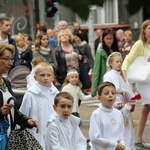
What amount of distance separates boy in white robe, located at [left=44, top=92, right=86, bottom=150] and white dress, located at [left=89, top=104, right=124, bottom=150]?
0.47 meters

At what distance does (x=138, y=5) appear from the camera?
8.58 ft

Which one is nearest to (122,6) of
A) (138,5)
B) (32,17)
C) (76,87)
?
(138,5)

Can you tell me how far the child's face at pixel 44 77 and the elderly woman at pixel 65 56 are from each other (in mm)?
4740

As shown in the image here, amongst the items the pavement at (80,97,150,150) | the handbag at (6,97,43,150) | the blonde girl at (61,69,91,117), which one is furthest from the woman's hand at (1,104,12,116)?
the pavement at (80,97,150,150)

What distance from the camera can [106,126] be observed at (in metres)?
7.90

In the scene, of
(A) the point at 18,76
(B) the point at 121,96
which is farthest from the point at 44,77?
(A) the point at 18,76

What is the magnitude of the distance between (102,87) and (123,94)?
4.71ft

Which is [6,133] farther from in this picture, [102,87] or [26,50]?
[26,50]

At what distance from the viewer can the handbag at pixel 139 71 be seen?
9828 millimetres

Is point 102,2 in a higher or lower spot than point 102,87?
higher

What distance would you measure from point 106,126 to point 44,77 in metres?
0.89

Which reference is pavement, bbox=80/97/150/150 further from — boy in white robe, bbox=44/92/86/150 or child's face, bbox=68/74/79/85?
boy in white robe, bbox=44/92/86/150

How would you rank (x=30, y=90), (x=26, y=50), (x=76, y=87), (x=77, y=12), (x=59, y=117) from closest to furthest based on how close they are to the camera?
(x=77, y=12) → (x=59, y=117) → (x=30, y=90) → (x=76, y=87) → (x=26, y=50)

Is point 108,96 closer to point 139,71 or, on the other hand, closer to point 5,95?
point 5,95
